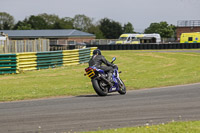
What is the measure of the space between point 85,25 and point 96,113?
146996 millimetres

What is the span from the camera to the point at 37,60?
75.5ft

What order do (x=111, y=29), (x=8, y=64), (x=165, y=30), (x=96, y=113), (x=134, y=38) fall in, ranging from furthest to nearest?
(x=111, y=29) → (x=165, y=30) → (x=134, y=38) → (x=8, y=64) → (x=96, y=113)

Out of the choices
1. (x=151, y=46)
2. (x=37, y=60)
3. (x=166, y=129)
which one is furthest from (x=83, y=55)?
(x=166, y=129)

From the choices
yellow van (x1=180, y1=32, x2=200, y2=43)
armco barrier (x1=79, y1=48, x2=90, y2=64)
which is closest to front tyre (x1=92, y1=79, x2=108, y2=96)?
armco barrier (x1=79, y1=48, x2=90, y2=64)

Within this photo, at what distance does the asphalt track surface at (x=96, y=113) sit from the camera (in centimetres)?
733

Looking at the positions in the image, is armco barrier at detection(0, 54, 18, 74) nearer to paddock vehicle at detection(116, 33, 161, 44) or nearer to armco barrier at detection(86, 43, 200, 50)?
armco barrier at detection(86, 43, 200, 50)

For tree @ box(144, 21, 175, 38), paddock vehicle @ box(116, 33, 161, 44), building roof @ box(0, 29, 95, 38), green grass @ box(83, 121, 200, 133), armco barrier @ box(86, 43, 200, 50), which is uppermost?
tree @ box(144, 21, 175, 38)

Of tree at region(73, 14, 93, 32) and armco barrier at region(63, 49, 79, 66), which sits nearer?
armco barrier at region(63, 49, 79, 66)

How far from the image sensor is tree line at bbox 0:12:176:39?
124 m

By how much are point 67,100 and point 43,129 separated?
3.83 metres

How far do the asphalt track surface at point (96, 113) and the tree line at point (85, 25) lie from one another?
4150 inches

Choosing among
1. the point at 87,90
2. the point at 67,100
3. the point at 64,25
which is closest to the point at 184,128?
the point at 67,100

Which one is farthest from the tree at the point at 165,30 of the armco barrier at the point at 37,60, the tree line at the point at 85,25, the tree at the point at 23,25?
the armco barrier at the point at 37,60

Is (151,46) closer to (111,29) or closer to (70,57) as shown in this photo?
(70,57)
